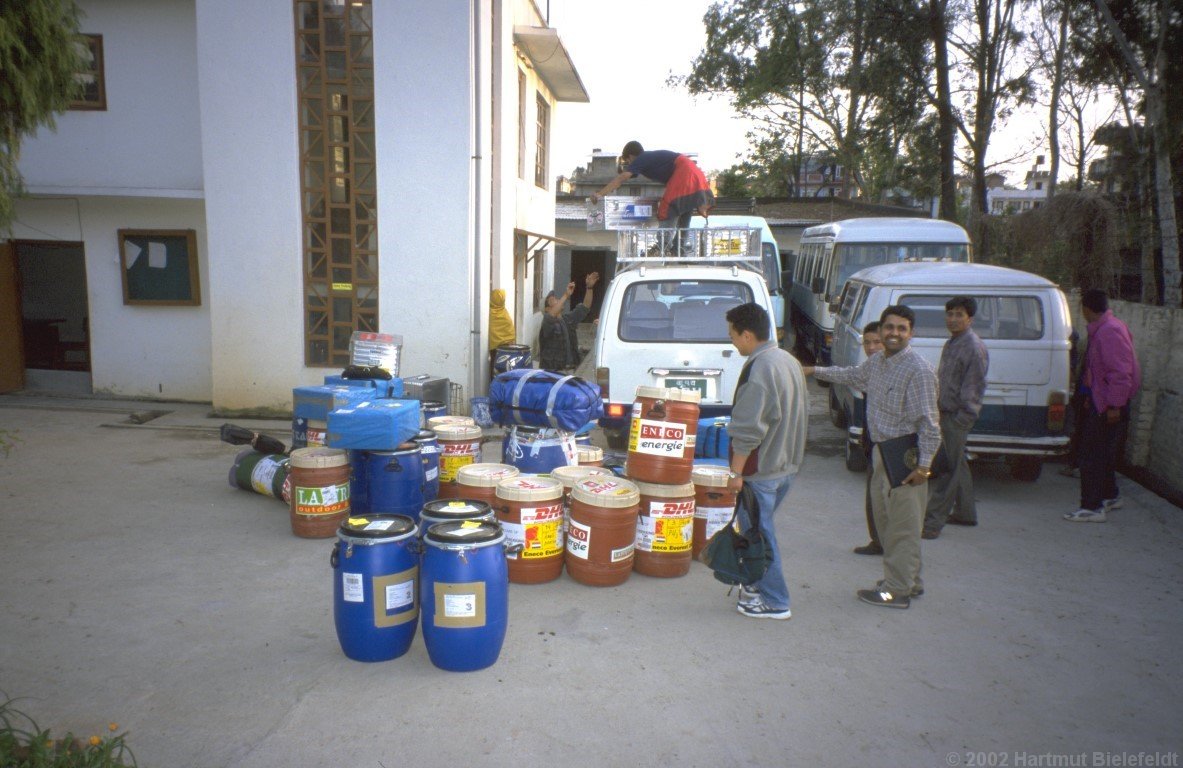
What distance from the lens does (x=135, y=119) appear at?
10.4 m

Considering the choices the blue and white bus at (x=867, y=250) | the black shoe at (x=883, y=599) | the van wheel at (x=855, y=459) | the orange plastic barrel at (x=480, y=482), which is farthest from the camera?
the blue and white bus at (x=867, y=250)

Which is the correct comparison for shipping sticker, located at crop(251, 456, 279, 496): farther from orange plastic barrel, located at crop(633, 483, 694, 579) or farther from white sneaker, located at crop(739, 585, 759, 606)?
white sneaker, located at crop(739, 585, 759, 606)

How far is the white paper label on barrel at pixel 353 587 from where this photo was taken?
3.86 meters

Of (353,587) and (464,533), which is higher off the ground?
(464,533)

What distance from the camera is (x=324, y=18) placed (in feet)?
30.0

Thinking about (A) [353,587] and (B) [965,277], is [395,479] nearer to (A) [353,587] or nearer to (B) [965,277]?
(A) [353,587]

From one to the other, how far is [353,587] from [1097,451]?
594cm

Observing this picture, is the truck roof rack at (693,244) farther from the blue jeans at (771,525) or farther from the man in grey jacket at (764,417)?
the blue jeans at (771,525)

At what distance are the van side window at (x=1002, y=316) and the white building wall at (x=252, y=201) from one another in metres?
7.15

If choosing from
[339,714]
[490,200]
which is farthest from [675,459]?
[490,200]

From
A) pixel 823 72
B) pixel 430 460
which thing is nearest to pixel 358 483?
pixel 430 460

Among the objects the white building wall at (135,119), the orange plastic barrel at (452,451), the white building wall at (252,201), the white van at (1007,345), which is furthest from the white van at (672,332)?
the white building wall at (135,119)

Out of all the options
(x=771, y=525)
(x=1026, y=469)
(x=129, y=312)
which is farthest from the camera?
(x=129, y=312)

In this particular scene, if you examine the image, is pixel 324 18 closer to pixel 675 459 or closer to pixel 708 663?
pixel 675 459
